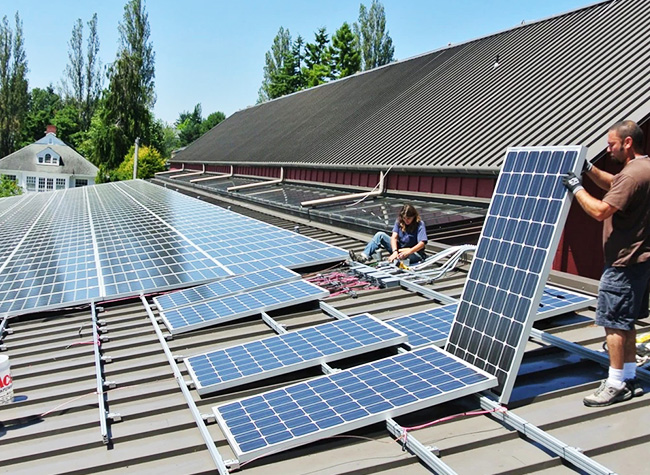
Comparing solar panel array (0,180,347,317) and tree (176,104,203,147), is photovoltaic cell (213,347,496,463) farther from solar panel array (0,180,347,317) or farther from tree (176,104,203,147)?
tree (176,104,203,147)

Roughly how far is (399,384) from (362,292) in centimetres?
Answer: 393

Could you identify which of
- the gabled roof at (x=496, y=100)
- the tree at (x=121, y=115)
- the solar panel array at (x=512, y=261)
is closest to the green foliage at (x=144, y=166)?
the tree at (x=121, y=115)

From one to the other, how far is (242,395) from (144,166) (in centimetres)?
6003

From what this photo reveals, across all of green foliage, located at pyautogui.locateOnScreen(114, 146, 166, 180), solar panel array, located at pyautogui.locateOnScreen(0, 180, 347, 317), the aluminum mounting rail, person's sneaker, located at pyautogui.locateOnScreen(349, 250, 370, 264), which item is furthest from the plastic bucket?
green foliage, located at pyautogui.locateOnScreen(114, 146, 166, 180)

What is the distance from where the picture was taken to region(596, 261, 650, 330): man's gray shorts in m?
5.02

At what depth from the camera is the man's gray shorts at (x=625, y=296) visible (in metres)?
5.02

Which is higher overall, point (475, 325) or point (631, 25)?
point (631, 25)

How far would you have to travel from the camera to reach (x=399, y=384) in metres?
5.25

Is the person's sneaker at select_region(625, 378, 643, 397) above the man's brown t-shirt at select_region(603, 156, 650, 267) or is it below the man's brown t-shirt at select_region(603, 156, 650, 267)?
below

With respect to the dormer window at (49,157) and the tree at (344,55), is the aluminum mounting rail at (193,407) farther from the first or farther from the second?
the dormer window at (49,157)

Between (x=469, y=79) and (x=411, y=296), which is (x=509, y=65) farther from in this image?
(x=411, y=296)

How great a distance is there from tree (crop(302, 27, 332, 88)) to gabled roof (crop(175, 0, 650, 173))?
5135 cm

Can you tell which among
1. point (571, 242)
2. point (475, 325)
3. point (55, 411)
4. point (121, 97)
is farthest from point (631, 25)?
point (121, 97)

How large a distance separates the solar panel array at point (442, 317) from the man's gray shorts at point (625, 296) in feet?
4.23
